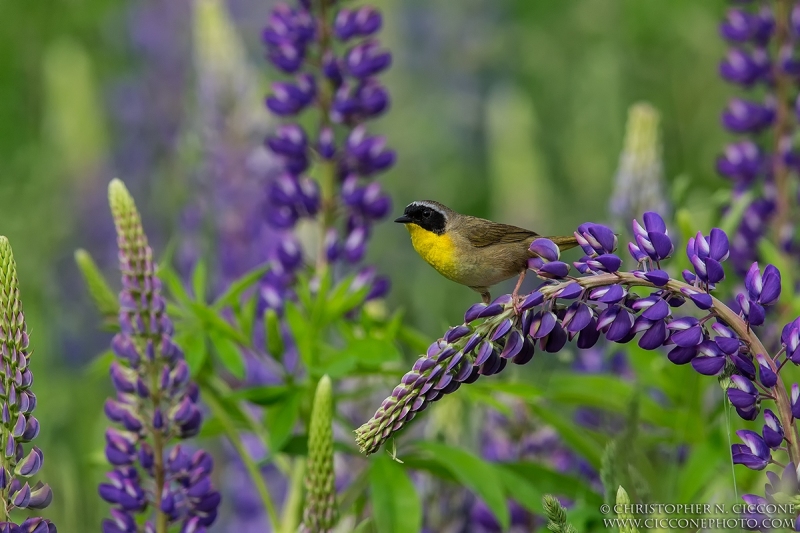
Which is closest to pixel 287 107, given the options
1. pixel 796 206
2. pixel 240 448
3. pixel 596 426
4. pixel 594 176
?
pixel 240 448

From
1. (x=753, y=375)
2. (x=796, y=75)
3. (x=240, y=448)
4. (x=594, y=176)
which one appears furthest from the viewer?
(x=594, y=176)

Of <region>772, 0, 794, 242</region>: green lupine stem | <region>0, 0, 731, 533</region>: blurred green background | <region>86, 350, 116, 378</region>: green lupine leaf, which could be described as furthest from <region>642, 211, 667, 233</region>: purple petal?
<region>0, 0, 731, 533</region>: blurred green background

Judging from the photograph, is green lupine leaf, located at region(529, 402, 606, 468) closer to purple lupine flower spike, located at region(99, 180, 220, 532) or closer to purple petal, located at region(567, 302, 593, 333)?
purple lupine flower spike, located at region(99, 180, 220, 532)

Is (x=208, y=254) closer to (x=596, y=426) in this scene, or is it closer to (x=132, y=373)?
(x=596, y=426)

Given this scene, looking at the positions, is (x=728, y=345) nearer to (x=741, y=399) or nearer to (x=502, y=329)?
(x=741, y=399)

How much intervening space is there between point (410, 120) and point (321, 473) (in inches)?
251

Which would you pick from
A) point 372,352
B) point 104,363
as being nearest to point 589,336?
point 372,352

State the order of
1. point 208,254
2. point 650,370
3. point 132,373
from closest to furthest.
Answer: point 132,373, point 650,370, point 208,254

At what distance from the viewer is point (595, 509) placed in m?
3.09

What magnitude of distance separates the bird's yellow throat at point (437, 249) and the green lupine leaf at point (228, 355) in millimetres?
637

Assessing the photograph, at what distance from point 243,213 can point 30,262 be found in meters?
1.09

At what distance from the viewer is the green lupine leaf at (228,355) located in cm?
303

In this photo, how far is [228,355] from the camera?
3.09 meters

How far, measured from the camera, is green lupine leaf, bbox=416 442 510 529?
2773 millimetres
